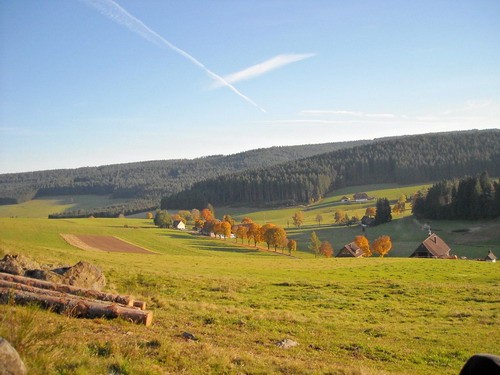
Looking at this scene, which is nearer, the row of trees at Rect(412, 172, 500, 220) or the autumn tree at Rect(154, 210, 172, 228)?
the row of trees at Rect(412, 172, 500, 220)

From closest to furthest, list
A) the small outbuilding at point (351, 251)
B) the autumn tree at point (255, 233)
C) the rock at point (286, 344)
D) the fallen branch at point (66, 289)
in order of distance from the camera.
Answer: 1. the rock at point (286, 344)
2. the fallen branch at point (66, 289)
3. the small outbuilding at point (351, 251)
4. the autumn tree at point (255, 233)

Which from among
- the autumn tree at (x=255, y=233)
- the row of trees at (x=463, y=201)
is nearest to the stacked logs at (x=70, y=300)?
the autumn tree at (x=255, y=233)

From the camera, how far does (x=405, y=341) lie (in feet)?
54.0

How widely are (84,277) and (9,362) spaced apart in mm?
12350

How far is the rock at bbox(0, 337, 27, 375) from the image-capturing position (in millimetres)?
6750

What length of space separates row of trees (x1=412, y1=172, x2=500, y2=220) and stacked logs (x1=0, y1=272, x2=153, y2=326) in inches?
4045

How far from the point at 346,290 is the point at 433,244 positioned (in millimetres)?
50152

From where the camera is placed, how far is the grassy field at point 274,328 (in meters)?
9.43

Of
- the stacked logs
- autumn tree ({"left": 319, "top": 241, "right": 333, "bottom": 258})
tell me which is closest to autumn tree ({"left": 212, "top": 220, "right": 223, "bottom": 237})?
autumn tree ({"left": 319, "top": 241, "right": 333, "bottom": 258})

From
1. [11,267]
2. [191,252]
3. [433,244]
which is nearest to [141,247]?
[191,252]

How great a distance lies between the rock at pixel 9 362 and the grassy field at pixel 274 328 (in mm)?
586

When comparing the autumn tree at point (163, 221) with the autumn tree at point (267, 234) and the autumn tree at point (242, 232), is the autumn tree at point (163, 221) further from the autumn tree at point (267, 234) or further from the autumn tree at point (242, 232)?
the autumn tree at point (267, 234)

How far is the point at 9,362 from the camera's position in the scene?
684cm

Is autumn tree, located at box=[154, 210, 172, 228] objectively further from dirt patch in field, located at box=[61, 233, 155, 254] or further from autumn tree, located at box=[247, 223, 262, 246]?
dirt patch in field, located at box=[61, 233, 155, 254]
